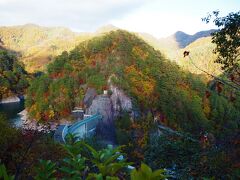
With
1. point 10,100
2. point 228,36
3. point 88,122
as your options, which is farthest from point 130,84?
point 228,36

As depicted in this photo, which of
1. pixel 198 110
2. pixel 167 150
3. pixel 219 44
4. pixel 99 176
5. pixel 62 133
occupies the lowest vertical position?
Answer: pixel 198 110

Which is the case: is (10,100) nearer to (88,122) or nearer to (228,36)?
(88,122)

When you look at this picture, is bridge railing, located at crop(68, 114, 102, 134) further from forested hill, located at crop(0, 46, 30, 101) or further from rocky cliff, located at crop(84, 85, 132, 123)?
forested hill, located at crop(0, 46, 30, 101)

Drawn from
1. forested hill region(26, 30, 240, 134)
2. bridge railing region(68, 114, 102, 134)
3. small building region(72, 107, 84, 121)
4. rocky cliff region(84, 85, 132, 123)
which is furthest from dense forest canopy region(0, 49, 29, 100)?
bridge railing region(68, 114, 102, 134)

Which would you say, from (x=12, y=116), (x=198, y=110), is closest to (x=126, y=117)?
(x=198, y=110)

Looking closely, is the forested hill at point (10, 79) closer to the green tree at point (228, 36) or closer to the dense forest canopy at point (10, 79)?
the dense forest canopy at point (10, 79)

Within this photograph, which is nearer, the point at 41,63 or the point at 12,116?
the point at 12,116

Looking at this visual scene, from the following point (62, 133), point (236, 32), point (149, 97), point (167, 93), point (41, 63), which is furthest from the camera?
point (41, 63)

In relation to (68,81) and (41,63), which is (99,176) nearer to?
(68,81)

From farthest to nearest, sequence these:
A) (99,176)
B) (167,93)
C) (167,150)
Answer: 1. (167,93)
2. (167,150)
3. (99,176)
